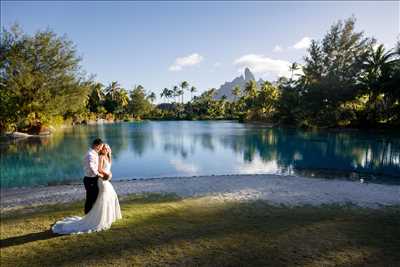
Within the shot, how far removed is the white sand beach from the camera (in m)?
7.46

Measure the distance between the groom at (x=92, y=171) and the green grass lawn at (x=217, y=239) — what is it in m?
0.67

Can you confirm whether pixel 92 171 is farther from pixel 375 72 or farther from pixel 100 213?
pixel 375 72

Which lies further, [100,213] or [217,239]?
[100,213]

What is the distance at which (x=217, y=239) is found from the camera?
4.71 metres

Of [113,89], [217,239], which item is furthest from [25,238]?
[113,89]

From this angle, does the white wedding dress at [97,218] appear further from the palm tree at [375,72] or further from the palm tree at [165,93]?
the palm tree at [165,93]

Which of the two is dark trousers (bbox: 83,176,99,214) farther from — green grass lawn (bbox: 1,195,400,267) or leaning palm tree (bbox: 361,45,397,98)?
leaning palm tree (bbox: 361,45,397,98)

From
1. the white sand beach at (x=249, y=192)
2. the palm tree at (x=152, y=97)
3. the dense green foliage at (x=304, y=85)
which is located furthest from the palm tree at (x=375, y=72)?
the palm tree at (x=152, y=97)

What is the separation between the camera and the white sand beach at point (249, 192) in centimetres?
746

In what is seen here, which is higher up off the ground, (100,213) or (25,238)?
(100,213)

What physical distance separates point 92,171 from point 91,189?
0.45m

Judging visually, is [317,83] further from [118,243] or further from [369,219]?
[118,243]

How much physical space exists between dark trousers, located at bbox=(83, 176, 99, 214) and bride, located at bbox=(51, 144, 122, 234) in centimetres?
8

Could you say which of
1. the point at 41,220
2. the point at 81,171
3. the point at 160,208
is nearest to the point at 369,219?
the point at 160,208
